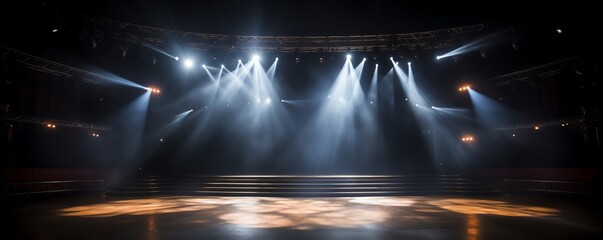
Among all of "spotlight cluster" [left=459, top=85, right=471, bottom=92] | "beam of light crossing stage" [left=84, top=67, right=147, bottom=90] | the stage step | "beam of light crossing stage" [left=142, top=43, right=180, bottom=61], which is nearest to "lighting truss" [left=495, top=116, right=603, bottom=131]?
"spotlight cluster" [left=459, top=85, right=471, bottom=92]

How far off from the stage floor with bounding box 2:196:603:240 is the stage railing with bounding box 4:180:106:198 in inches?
95.3

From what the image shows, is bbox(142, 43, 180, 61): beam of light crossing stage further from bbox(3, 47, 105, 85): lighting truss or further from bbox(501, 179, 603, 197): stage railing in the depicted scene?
bbox(501, 179, 603, 197): stage railing

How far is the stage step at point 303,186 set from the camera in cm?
1275

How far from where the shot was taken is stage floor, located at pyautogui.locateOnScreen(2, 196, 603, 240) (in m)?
5.52

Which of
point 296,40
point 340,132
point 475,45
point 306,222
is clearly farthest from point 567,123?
point 306,222

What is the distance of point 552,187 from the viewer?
12250mm

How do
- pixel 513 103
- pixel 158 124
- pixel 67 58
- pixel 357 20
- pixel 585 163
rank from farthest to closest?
pixel 158 124
pixel 513 103
pixel 585 163
pixel 67 58
pixel 357 20

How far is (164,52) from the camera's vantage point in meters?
14.1

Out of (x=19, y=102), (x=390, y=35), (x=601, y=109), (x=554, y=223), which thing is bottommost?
(x=554, y=223)

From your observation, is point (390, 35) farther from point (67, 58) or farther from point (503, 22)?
point (67, 58)

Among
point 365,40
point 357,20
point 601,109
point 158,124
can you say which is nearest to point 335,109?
point 365,40

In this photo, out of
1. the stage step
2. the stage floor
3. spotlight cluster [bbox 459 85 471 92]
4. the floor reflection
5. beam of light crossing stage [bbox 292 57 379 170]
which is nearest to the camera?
the stage floor

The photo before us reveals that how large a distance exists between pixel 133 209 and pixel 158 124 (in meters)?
10.5

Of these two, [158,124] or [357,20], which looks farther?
[158,124]
